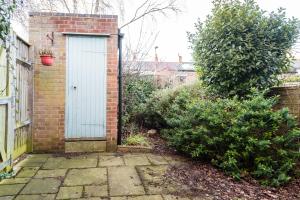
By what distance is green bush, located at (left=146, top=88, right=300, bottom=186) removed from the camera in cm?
362

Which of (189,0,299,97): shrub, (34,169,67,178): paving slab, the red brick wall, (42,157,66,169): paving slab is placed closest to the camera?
(34,169,67,178): paving slab

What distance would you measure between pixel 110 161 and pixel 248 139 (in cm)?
231

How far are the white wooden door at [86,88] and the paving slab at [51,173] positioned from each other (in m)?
1.20

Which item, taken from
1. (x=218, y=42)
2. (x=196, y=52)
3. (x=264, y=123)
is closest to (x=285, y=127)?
(x=264, y=123)

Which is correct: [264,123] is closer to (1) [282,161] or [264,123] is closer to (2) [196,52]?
(1) [282,161]

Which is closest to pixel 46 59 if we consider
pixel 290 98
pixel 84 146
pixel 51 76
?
pixel 51 76

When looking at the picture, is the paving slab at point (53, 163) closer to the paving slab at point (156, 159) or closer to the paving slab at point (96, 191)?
the paving slab at point (96, 191)

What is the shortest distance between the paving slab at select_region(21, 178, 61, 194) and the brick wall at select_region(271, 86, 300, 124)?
4019mm

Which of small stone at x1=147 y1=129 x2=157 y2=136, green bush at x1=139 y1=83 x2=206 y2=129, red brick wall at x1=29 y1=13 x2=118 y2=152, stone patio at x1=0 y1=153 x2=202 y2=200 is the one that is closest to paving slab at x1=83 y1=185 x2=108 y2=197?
stone patio at x1=0 y1=153 x2=202 y2=200

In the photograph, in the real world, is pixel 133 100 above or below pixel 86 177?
above

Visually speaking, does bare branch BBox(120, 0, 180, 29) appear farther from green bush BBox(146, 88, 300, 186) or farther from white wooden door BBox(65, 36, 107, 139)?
green bush BBox(146, 88, 300, 186)

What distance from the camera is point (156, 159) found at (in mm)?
4410

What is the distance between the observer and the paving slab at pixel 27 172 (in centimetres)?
346

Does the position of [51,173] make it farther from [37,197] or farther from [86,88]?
[86,88]
